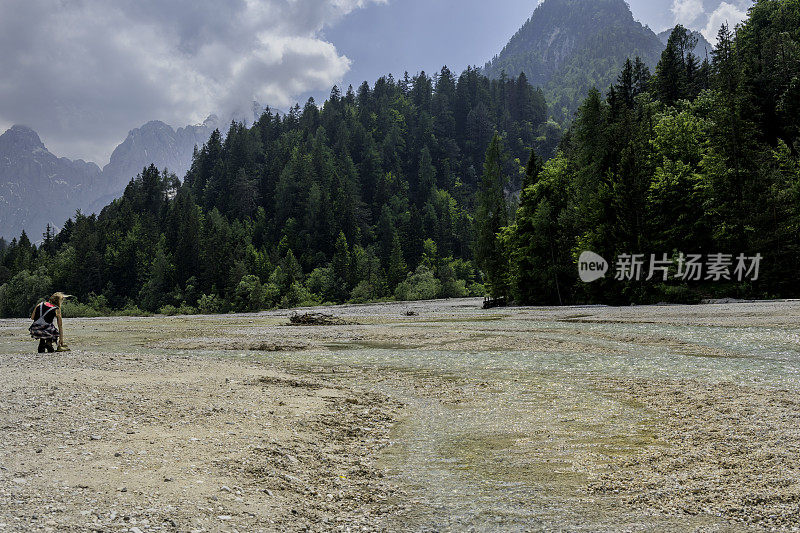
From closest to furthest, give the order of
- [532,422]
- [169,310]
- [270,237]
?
[532,422]
[169,310]
[270,237]

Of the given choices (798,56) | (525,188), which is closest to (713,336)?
(525,188)

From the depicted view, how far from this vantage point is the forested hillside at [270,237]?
120 m

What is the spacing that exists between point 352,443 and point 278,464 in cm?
238

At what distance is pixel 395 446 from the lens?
11.0 meters

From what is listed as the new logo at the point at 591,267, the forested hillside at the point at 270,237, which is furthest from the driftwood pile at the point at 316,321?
the forested hillside at the point at 270,237

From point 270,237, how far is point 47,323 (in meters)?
131

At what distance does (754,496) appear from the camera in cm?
729

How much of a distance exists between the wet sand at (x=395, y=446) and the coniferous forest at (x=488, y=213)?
3704 cm

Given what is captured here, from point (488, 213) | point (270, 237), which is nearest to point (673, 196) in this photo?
point (488, 213)

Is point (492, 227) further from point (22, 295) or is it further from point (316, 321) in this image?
point (22, 295)

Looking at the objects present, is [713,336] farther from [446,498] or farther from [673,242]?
[673,242]
